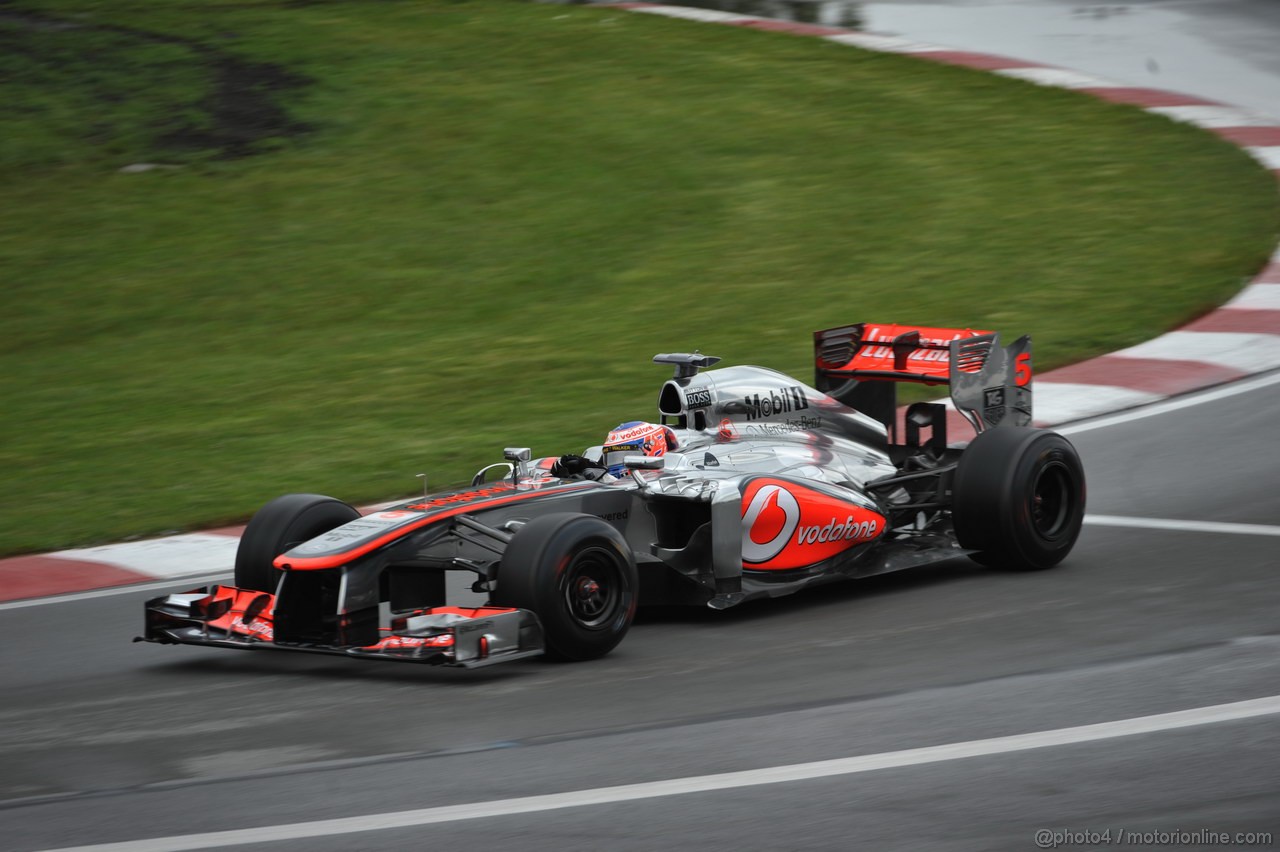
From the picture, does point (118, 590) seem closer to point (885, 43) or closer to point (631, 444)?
point (631, 444)

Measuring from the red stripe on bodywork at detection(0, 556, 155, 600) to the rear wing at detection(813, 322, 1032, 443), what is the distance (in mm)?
4103

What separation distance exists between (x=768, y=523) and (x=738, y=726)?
190 centimetres

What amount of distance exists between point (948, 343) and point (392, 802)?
16.4 ft

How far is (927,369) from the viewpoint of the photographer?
9.38 metres

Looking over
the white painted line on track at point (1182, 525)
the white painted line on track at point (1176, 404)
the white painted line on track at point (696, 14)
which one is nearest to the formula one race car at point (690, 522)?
the white painted line on track at point (1182, 525)

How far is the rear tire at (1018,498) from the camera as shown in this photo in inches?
328

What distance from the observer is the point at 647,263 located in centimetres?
1691

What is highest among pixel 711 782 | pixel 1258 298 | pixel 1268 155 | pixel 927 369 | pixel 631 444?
pixel 1268 155

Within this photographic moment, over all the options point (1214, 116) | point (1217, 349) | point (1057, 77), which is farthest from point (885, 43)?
point (1217, 349)

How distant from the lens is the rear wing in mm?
9109

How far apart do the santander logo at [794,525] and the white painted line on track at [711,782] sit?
223cm

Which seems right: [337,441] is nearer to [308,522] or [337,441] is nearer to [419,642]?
[308,522]

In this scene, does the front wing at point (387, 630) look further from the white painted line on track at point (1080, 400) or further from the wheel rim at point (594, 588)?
the white painted line on track at point (1080, 400)

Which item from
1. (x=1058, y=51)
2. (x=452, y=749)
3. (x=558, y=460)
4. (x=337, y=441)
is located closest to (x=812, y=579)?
(x=558, y=460)
